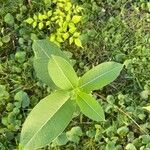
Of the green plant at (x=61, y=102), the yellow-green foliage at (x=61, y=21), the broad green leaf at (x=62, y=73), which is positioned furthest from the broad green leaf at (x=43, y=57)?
the yellow-green foliage at (x=61, y=21)

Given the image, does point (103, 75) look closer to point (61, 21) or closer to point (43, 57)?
point (43, 57)

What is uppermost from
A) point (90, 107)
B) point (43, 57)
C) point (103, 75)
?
point (43, 57)

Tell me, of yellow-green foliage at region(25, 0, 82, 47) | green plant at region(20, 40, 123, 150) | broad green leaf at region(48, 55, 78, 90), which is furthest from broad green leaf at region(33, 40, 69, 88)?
yellow-green foliage at region(25, 0, 82, 47)

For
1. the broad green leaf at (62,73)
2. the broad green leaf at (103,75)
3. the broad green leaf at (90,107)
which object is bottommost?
the broad green leaf at (90,107)

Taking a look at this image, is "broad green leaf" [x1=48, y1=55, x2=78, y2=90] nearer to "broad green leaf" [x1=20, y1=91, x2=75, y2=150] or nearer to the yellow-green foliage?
"broad green leaf" [x1=20, y1=91, x2=75, y2=150]

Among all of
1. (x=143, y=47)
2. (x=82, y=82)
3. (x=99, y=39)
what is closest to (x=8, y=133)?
(x=82, y=82)

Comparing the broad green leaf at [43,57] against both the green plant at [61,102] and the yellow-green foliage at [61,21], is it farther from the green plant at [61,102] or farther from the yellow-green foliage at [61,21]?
the yellow-green foliage at [61,21]

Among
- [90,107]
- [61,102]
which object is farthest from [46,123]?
[90,107]

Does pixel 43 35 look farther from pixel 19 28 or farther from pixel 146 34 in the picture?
pixel 146 34

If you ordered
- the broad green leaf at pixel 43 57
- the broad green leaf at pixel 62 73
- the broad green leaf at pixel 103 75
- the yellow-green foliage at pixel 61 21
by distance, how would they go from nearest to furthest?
the broad green leaf at pixel 62 73
the broad green leaf at pixel 103 75
the broad green leaf at pixel 43 57
the yellow-green foliage at pixel 61 21
